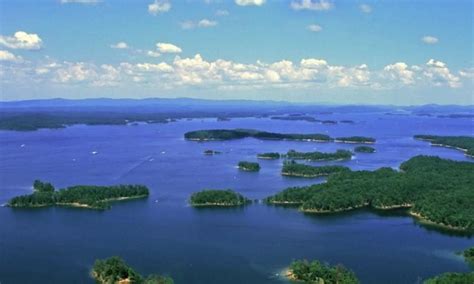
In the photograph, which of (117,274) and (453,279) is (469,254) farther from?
(117,274)

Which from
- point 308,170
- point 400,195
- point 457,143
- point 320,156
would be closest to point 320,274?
point 400,195

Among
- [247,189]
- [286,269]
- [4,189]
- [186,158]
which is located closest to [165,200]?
[247,189]

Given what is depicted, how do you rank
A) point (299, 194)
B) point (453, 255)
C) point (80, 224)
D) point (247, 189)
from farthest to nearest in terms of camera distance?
point (247, 189)
point (299, 194)
point (80, 224)
point (453, 255)

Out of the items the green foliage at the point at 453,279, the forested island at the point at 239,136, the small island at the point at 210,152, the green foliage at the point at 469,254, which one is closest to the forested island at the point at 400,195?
the green foliage at the point at 469,254

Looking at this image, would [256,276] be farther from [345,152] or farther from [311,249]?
[345,152]

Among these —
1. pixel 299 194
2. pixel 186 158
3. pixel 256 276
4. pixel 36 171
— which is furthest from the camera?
pixel 186 158

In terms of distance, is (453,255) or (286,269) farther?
(453,255)
